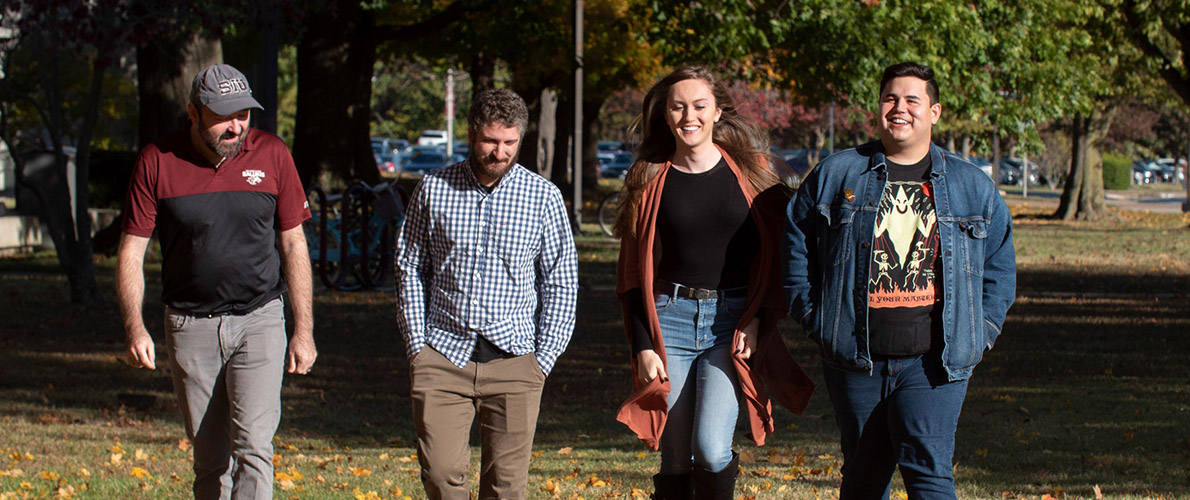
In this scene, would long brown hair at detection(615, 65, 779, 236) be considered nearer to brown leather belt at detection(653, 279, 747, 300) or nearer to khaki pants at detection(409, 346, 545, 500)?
brown leather belt at detection(653, 279, 747, 300)

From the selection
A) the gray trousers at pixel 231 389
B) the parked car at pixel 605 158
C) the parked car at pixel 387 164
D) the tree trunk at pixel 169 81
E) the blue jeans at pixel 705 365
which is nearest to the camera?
the blue jeans at pixel 705 365

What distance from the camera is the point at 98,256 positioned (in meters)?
19.7

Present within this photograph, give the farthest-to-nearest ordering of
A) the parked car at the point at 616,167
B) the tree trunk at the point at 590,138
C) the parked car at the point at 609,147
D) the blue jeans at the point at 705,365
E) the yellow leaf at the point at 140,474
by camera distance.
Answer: the parked car at the point at 609,147 < the parked car at the point at 616,167 < the tree trunk at the point at 590,138 < the yellow leaf at the point at 140,474 < the blue jeans at the point at 705,365

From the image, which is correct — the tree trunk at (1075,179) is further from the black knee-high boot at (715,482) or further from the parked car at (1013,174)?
the black knee-high boot at (715,482)

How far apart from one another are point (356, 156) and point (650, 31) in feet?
22.8

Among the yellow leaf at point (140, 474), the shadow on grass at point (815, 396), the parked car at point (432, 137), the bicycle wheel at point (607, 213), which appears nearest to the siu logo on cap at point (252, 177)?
the yellow leaf at point (140, 474)

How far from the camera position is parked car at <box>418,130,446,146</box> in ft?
241

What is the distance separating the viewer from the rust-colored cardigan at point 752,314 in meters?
4.52

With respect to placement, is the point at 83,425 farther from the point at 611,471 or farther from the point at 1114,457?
the point at 1114,457

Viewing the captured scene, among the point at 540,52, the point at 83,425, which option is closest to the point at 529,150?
the point at 540,52

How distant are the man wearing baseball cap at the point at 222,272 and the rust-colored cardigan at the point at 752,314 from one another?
1182 millimetres

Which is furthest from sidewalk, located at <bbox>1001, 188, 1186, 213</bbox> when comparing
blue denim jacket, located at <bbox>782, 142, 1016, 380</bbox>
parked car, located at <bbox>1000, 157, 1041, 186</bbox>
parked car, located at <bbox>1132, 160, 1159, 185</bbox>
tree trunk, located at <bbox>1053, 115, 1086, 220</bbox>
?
blue denim jacket, located at <bbox>782, 142, 1016, 380</bbox>

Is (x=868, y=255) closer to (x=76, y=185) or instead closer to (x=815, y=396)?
(x=815, y=396)

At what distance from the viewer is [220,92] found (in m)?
4.48
